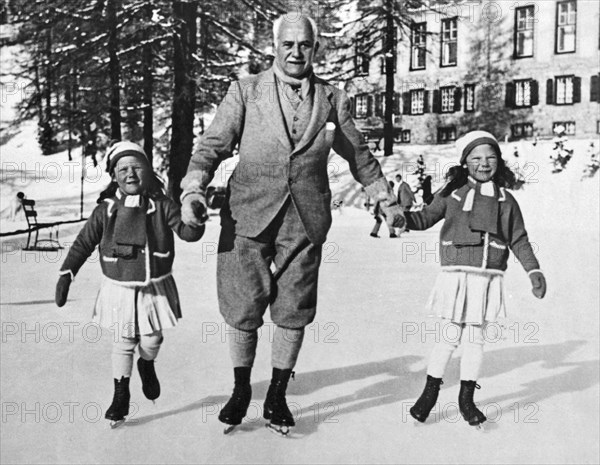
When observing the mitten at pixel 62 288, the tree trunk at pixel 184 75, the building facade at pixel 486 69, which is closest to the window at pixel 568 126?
the building facade at pixel 486 69

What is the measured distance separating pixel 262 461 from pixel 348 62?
1.22 meters

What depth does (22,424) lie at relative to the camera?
5.99 feet

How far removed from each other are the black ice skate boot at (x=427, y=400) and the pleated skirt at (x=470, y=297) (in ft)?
0.70

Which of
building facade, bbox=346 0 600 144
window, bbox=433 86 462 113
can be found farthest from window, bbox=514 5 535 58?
window, bbox=433 86 462 113

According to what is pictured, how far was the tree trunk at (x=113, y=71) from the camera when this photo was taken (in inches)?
91.1

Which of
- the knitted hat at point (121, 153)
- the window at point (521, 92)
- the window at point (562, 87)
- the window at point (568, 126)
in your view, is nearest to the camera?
the knitted hat at point (121, 153)

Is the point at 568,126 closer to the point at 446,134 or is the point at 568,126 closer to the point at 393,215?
the point at 446,134

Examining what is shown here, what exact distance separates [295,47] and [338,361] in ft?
3.35

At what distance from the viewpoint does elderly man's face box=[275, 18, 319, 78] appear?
142 cm

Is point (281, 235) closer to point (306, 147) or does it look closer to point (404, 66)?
point (306, 147)

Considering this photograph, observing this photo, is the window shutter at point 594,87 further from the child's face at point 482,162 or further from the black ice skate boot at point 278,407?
the black ice skate boot at point 278,407

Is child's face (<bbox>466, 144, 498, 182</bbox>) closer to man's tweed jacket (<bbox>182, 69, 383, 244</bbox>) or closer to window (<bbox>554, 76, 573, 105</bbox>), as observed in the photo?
man's tweed jacket (<bbox>182, 69, 383, 244</bbox>)

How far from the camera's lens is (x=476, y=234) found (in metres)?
1.54

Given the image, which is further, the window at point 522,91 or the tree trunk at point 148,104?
the window at point 522,91
